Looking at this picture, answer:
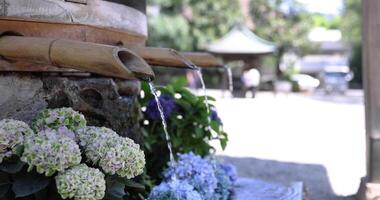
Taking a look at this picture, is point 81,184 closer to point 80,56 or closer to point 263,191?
point 80,56

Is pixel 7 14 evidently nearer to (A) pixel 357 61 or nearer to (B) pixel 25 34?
(B) pixel 25 34

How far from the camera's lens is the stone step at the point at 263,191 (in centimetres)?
477

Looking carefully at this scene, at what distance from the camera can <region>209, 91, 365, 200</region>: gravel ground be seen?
23.1 ft

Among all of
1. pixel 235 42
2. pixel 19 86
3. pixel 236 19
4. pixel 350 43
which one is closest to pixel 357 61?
pixel 350 43

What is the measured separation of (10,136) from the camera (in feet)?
9.23

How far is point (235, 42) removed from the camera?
2692cm

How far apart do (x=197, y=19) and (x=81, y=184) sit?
3021 centimetres

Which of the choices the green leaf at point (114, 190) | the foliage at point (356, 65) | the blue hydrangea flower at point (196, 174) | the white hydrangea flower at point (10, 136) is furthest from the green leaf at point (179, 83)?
the foliage at point (356, 65)

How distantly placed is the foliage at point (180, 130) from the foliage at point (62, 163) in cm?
187

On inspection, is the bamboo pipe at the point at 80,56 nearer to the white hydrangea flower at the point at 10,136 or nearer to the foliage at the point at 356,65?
the white hydrangea flower at the point at 10,136

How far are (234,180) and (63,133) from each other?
7.81 feet

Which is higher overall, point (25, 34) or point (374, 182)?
point (25, 34)

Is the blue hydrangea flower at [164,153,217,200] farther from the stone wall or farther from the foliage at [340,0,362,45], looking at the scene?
the foliage at [340,0,362,45]

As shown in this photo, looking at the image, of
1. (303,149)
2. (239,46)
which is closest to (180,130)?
(303,149)
